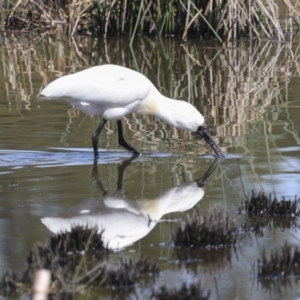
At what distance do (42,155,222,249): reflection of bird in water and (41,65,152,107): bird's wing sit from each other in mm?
1029

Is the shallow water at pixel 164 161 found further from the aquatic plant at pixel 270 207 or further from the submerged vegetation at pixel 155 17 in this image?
the submerged vegetation at pixel 155 17

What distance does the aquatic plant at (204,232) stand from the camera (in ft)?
16.2

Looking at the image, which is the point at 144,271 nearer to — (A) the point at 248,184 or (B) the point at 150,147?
(A) the point at 248,184

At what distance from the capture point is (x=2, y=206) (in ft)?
20.0

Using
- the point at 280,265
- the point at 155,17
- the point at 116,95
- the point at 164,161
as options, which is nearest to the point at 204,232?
the point at 280,265

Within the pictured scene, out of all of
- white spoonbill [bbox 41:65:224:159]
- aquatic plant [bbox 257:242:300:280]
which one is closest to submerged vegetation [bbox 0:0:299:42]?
white spoonbill [bbox 41:65:224:159]

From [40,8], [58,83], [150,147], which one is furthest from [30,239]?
[40,8]

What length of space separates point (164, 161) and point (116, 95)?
2.25 ft

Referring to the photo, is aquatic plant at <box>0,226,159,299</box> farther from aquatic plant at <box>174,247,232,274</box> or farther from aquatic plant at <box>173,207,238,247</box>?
aquatic plant at <box>173,207,238,247</box>

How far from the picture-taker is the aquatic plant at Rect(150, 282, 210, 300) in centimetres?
400

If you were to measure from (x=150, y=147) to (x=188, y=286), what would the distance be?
405 centimetres

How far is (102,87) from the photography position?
760cm

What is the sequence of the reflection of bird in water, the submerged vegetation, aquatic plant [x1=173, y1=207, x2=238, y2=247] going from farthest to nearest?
the submerged vegetation → the reflection of bird in water → aquatic plant [x1=173, y1=207, x2=238, y2=247]

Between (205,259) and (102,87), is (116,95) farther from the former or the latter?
(205,259)
